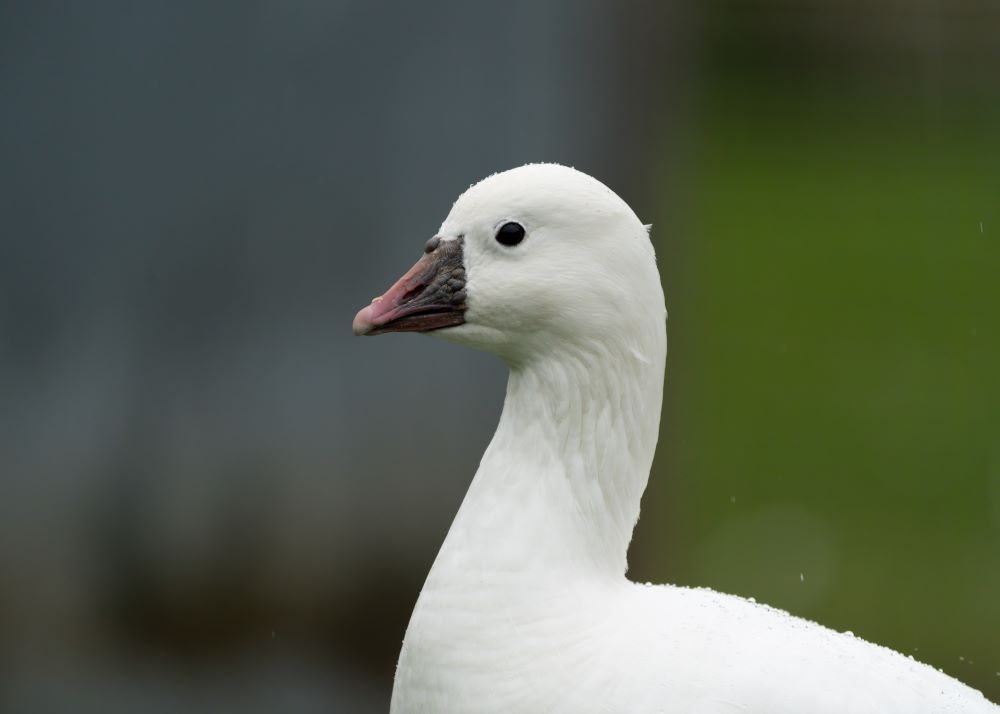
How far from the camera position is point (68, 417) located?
539 centimetres

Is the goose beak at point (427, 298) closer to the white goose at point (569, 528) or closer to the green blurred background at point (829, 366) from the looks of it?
the white goose at point (569, 528)

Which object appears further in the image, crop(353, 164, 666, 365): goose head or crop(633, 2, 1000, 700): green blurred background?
crop(633, 2, 1000, 700): green blurred background

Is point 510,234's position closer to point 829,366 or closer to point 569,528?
point 569,528

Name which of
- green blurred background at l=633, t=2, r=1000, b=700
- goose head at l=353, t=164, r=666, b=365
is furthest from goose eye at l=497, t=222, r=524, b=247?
green blurred background at l=633, t=2, r=1000, b=700

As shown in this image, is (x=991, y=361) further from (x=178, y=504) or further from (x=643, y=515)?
(x=178, y=504)

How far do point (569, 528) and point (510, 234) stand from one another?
54cm

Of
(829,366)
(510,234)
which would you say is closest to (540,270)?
(510,234)

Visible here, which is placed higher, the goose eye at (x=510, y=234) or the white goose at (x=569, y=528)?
the goose eye at (x=510, y=234)

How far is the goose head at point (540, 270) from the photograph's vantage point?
7.95 ft

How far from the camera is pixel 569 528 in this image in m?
2.47

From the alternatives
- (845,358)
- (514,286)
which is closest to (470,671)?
(514,286)

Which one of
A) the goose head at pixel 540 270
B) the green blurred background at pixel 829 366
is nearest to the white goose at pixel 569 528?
the goose head at pixel 540 270

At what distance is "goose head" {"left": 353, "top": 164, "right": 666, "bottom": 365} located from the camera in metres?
2.42

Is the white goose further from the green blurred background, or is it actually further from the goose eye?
the green blurred background
